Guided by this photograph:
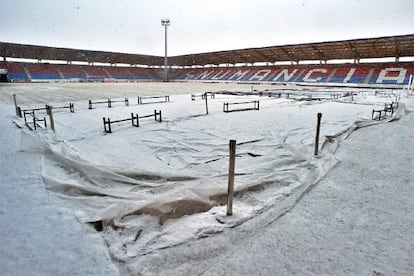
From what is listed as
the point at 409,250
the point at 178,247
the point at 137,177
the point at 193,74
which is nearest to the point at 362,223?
the point at 409,250

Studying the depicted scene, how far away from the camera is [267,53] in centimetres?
4703

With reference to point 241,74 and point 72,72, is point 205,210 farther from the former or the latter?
point 72,72

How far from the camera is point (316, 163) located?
485 cm

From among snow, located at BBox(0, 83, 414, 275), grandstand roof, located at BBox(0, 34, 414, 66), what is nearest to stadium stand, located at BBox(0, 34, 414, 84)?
grandstand roof, located at BBox(0, 34, 414, 66)

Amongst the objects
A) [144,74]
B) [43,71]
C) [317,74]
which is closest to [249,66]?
[317,74]

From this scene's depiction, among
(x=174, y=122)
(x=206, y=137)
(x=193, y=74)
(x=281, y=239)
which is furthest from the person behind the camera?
(x=193, y=74)

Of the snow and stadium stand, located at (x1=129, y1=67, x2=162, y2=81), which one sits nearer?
the snow

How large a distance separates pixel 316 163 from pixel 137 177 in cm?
346

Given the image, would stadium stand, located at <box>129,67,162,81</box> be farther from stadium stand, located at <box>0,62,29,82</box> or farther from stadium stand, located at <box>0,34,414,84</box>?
stadium stand, located at <box>0,62,29,82</box>

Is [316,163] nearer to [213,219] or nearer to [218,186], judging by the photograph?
[218,186]

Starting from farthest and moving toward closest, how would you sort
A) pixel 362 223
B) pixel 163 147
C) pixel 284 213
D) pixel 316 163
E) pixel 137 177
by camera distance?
pixel 163 147 → pixel 316 163 → pixel 137 177 → pixel 284 213 → pixel 362 223

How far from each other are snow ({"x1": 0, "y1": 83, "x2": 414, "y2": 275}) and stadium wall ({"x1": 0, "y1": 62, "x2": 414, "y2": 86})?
3892cm

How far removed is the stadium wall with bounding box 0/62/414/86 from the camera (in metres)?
37.5

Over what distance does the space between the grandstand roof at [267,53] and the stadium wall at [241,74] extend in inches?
70.4
